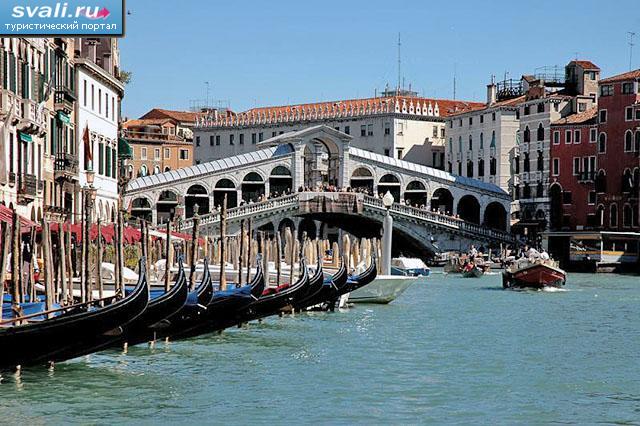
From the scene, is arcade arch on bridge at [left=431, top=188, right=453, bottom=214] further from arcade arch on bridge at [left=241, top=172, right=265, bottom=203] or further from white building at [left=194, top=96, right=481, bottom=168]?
arcade arch on bridge at [left=241, top=172, right=265, bottom=203]

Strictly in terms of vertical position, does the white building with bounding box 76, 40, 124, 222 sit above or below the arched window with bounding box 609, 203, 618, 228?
above

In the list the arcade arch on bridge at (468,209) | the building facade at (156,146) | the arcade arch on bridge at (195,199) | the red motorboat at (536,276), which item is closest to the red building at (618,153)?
the arcade arch on bridge at (468,209)

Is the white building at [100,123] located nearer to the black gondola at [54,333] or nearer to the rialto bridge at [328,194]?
the rialto bridge at [328,194]

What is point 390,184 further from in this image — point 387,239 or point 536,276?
point 387,239

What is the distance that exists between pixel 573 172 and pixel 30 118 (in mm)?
30230

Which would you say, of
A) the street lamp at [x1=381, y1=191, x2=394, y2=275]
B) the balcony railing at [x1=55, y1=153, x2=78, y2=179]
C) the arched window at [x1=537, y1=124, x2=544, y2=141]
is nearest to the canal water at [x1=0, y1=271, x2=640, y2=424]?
the street lamp at [x1=381, y1=191, x2=394, y2=275]

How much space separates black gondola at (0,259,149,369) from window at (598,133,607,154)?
3544cm

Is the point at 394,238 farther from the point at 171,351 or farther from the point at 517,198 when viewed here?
the point at 171,351

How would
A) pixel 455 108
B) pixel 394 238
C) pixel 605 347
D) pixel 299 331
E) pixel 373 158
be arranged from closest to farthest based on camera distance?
pixel 605 347 < pixel 299 331 < pixel 394 238 < pixel 373 158 < pixel 455 108

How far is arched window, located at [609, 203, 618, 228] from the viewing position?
4569cm

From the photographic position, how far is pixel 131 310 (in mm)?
12133

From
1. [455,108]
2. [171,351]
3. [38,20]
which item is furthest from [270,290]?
[455,108]

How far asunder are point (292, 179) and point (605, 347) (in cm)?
3301

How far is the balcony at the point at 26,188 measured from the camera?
66.2 ft
